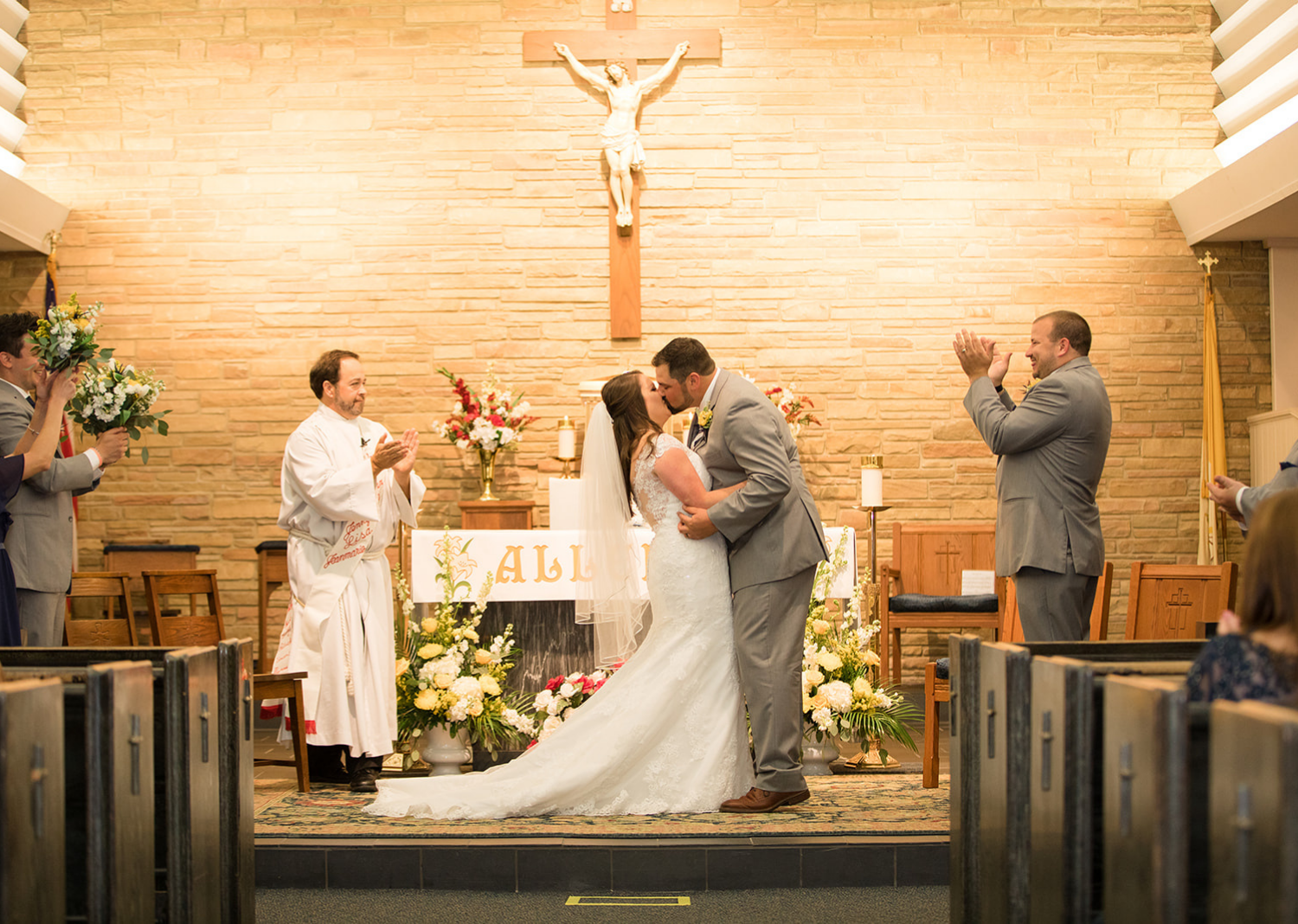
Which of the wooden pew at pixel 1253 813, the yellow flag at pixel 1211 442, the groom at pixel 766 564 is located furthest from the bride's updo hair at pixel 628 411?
the yellow flag at pixel 1211 442

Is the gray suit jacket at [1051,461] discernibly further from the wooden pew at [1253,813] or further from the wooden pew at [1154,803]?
the wooden pew at [1253,813]

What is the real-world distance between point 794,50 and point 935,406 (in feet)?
8.77

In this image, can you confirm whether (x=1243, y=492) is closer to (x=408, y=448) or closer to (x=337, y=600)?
(x=408, y=448)

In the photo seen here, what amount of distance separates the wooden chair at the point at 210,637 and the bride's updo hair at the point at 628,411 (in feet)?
4.87

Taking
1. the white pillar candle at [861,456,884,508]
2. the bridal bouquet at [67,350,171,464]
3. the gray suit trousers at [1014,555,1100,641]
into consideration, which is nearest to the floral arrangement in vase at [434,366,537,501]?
the white pillar candle at [861,456,884,508]

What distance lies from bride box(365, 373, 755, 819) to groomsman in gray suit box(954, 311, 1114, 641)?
940 millimetres

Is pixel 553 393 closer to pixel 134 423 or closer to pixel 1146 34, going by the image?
pixel 134 423

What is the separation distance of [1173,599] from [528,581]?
111 inches

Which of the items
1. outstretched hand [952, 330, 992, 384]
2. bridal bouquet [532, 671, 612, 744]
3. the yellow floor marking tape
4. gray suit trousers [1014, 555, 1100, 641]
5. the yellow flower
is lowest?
the yellow floor marking tape

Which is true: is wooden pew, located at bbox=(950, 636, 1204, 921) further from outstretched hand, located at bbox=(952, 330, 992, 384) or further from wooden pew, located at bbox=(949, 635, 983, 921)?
outstretched hand, located at bbox=(952, 330, 992, 384)

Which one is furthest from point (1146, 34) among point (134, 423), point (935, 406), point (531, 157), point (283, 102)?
point (134, 423)

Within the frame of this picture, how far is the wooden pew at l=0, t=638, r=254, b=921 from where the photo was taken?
2.26 metres

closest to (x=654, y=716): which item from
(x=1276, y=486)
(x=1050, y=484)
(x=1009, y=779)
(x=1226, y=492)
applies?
(x=1050, y=484)

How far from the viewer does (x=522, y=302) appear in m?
8.02
